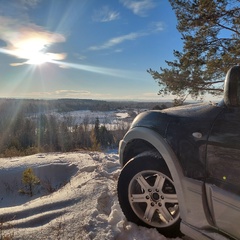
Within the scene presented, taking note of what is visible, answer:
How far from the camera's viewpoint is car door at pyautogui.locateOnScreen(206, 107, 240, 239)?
68.3 inches

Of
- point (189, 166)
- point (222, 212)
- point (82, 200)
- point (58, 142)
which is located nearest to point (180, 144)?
point (189, 166)

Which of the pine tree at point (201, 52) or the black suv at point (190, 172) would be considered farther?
the pine tree at point (201, 52)

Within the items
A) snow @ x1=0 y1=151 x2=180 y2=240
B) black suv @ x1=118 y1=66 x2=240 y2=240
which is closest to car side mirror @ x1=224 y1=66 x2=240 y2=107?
black suv @ x1=118 y1=66 x2=240 y2=240

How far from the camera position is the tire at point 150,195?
2402 mm

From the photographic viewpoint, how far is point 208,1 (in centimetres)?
930

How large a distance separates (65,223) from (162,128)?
56.0 inches

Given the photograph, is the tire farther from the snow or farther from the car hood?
the car hood

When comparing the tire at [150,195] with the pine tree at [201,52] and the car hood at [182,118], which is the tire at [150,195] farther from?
the pine tree at [201,52]

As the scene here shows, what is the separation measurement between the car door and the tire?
1.72 feet

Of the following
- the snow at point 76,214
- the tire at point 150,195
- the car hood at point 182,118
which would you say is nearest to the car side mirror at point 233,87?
the car hood at point 182,118

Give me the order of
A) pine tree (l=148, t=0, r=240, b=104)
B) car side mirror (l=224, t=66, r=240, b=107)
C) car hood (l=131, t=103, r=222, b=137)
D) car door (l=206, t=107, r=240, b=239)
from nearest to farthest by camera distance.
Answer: car door (l=206, t=107, r=240, b=239) → car side mirror (l=224, t=66, r=240, b=107) → car hood (l=131, t=103, r=222, b=137) → pine tree (l=148, t=0, r=240, b=104)

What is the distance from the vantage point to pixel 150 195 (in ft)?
8.22

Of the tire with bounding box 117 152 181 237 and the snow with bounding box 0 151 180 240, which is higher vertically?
the tire with bounding box 117 152 181 237

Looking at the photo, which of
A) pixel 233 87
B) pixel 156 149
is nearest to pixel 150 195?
pixel 156 149
